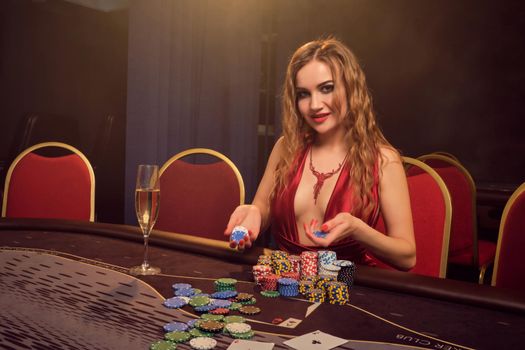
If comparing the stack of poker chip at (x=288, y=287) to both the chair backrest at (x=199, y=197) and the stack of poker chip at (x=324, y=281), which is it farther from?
the chair backrest at (x=199, y=197)

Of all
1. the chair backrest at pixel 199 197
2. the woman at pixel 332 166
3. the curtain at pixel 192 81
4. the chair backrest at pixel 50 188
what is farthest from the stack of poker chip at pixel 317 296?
the curtain at pixel 192 81

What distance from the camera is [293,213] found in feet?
5.60

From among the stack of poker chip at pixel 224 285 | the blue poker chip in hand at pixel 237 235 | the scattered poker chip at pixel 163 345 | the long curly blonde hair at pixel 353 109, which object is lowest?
the scattered poker chip at pixel 163 345

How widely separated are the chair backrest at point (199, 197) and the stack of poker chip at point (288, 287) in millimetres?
1144

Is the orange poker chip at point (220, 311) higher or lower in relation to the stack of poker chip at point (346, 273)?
lower

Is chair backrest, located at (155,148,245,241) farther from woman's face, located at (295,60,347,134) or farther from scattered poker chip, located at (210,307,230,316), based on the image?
scattered poker chip, located at (210,307,230,316)

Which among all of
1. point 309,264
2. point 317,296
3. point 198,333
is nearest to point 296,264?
point 309,264

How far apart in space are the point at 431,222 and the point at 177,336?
1187 millimetres

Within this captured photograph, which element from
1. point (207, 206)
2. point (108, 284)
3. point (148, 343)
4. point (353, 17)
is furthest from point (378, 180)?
point (353, 17)

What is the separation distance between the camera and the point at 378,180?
1.62 metres

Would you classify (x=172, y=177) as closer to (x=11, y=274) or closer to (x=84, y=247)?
(x=84, y=247)

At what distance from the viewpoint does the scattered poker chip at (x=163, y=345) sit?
2.26 feet

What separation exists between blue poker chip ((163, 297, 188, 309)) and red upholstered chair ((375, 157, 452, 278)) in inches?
39.5

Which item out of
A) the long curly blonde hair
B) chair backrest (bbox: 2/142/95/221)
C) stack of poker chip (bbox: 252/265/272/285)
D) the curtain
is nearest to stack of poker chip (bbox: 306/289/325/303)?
stack of poker chip (bbox: 252/265/272/285)
